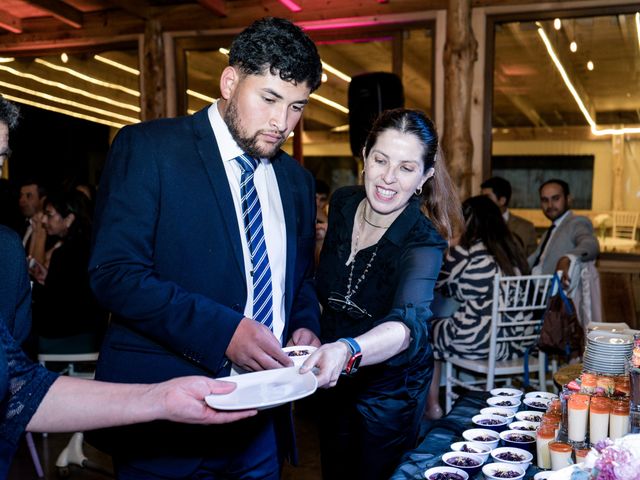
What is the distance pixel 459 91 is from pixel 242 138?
4.32 metres

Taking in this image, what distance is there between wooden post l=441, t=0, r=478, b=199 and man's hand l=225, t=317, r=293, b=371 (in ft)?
14.4

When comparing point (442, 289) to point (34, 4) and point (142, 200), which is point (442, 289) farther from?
point (34, 4)

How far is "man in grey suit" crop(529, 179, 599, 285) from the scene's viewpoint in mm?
4875

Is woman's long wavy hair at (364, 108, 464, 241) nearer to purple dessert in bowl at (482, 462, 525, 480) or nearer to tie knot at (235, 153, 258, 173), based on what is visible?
tie knot at (235, 153, 258, 173)

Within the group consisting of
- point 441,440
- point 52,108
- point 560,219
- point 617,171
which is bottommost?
point 441,440

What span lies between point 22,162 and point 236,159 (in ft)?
24.6

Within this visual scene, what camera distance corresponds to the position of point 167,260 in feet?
5.14

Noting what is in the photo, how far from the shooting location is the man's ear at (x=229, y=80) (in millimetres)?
1635

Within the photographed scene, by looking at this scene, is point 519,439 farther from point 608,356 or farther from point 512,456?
point 608,356

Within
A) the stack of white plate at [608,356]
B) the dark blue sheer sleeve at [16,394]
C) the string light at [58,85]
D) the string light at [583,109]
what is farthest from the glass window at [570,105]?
the dark blue sheer sleeve at [16,394]

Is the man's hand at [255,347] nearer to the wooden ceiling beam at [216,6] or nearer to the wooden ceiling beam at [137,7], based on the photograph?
the wooden ceiling beam at [216,6]

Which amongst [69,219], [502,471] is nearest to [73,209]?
[69,219]

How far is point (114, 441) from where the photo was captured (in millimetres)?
1608

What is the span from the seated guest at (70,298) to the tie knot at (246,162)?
2371 mm
